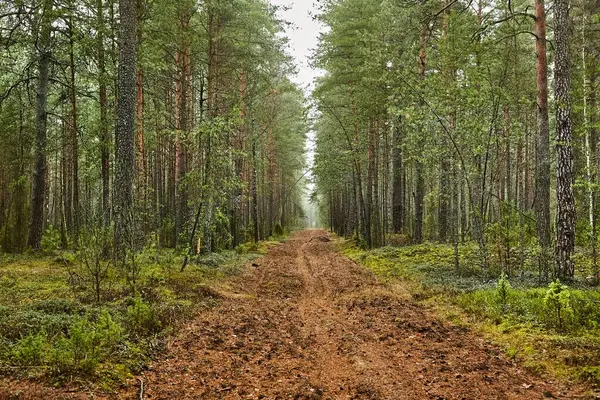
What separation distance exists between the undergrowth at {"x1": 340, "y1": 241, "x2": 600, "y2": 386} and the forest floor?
12.8 inches

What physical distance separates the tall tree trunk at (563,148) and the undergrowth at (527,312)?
0.98m

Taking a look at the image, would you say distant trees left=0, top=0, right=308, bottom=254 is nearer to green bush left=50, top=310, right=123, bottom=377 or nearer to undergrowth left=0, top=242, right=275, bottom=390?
undergrowth left=0, top=242, right=275, bottom=390

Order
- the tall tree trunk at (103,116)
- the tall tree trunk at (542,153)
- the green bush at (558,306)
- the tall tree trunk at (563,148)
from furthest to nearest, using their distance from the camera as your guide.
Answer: the tall tree trunk at (103,116), the tall tree trunk at (542,153), the tall tree trunk at (563,148), the green bush at (558,306)

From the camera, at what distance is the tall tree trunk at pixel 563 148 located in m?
9.45

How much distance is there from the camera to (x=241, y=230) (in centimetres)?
2558

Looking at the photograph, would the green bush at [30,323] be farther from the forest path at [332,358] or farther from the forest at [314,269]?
the forest path at [332,358]

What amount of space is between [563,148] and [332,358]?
25.5 feet

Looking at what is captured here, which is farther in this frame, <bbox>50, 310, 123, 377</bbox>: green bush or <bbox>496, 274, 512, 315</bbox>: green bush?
<bbox>496, 274, 512, 315</bbox>: green bush

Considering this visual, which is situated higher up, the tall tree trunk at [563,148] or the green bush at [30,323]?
the tall tree trunk at [563,148]

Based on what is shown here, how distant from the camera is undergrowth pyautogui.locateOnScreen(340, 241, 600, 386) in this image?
507 centimetres

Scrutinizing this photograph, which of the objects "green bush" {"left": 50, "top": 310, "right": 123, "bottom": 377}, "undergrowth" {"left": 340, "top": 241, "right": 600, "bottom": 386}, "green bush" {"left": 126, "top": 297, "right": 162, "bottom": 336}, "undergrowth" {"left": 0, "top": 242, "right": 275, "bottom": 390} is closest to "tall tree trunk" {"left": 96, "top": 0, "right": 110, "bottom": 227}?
"undergrowth" {"left": 0, "top": 242, "right": 275, "bottom": 390}

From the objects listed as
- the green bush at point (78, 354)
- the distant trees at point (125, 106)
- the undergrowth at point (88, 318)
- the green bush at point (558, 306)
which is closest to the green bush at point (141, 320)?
the undergrowth at point (88, 318)

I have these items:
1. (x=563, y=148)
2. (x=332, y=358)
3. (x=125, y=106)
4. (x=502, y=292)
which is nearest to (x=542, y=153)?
(x=563, y=148)

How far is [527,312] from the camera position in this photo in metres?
6.95
